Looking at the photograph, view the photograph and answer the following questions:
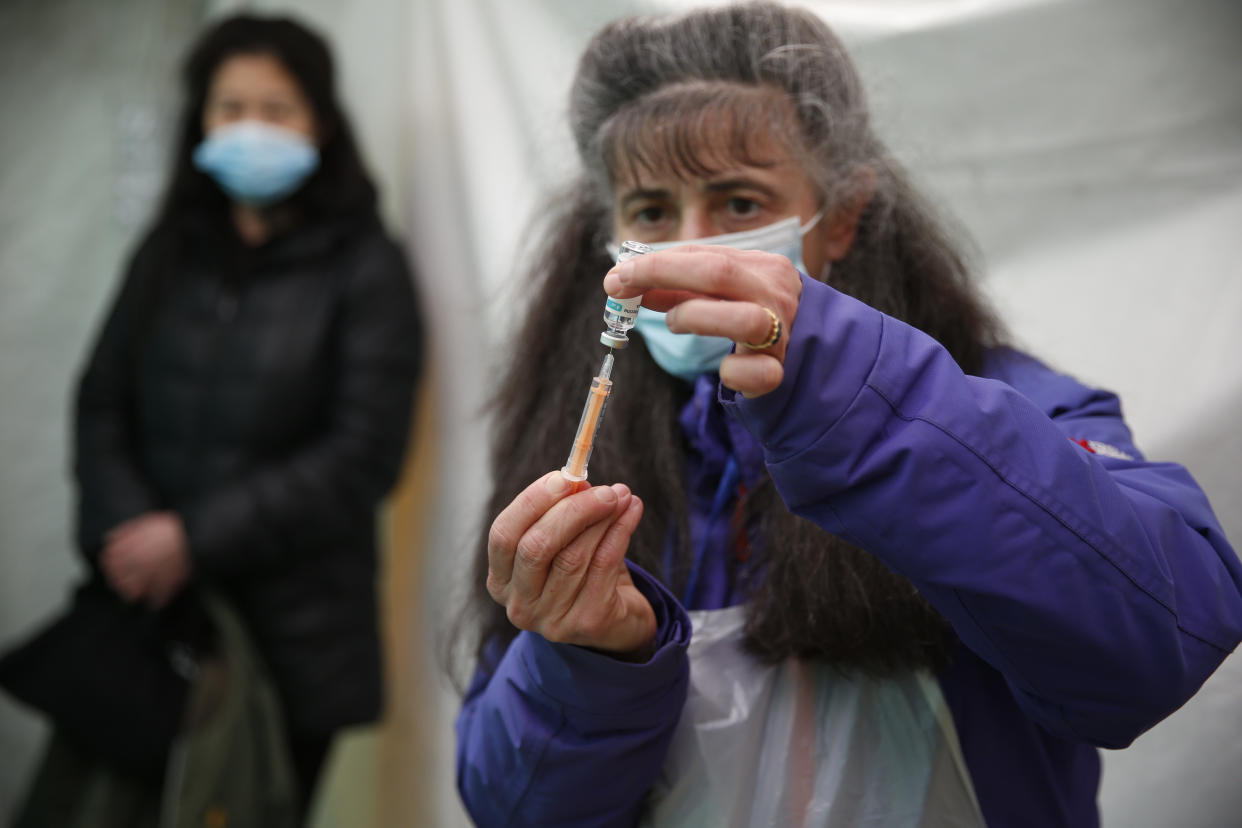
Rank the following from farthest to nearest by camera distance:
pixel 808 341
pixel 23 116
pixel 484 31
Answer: pixel 23 116 → pixel 484 31 → pixel 808 341

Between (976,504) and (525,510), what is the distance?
38 centimetres

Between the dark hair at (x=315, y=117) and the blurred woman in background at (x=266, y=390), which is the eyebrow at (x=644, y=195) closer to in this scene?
the blurred woman in background at (x=266, y=390)

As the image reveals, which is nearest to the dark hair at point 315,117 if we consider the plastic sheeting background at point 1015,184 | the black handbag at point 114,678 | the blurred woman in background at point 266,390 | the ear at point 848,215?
the blurred woman in background at point 266,390

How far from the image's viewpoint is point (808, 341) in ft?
2.50

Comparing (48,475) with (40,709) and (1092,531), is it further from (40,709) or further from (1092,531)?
(1092,531)

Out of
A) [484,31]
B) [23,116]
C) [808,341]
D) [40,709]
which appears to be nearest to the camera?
[808,341]

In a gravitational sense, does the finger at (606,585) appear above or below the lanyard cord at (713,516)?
above

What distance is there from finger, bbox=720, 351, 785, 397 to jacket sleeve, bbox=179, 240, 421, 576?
1.46m

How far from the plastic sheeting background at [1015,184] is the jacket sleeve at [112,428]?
62 centimetres

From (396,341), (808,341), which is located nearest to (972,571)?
(808,341)

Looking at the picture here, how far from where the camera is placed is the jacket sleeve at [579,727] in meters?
0.96

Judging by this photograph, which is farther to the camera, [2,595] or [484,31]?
[2,595]

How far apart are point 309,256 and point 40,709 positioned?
1052mm

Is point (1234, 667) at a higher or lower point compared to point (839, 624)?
lower
